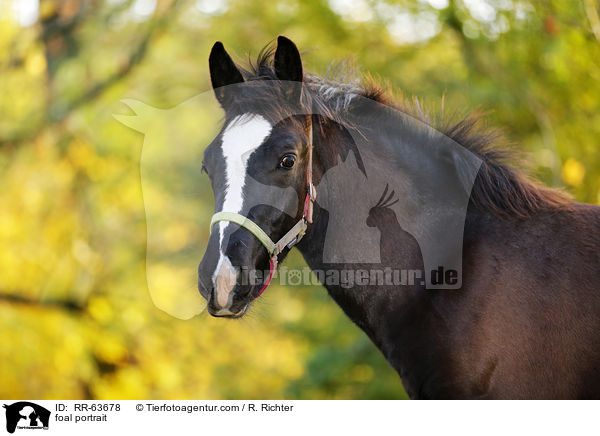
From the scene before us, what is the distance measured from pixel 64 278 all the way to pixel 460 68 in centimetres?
893

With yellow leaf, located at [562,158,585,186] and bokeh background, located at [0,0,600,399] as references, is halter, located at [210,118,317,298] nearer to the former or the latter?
bokeh background, located at [0,0,600,399]

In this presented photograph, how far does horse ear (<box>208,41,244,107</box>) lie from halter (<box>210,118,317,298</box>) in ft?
1.74

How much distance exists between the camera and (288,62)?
2811 millimetres

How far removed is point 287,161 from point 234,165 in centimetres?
28

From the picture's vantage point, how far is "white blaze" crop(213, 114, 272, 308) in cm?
244

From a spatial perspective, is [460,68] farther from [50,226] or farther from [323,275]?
[50,226]

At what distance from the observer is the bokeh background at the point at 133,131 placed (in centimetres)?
908

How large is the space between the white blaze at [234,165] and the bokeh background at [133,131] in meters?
6.60

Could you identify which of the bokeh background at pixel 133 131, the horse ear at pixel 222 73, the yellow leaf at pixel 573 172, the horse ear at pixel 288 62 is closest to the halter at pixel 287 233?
the horse ear at pixel 288 62

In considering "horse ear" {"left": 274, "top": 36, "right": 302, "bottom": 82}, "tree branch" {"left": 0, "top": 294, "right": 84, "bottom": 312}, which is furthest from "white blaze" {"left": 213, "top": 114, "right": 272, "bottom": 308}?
"tree branch" {"left": 0, "top": 294, "right": 84, "bottom": 312}

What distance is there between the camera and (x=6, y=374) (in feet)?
44.8
